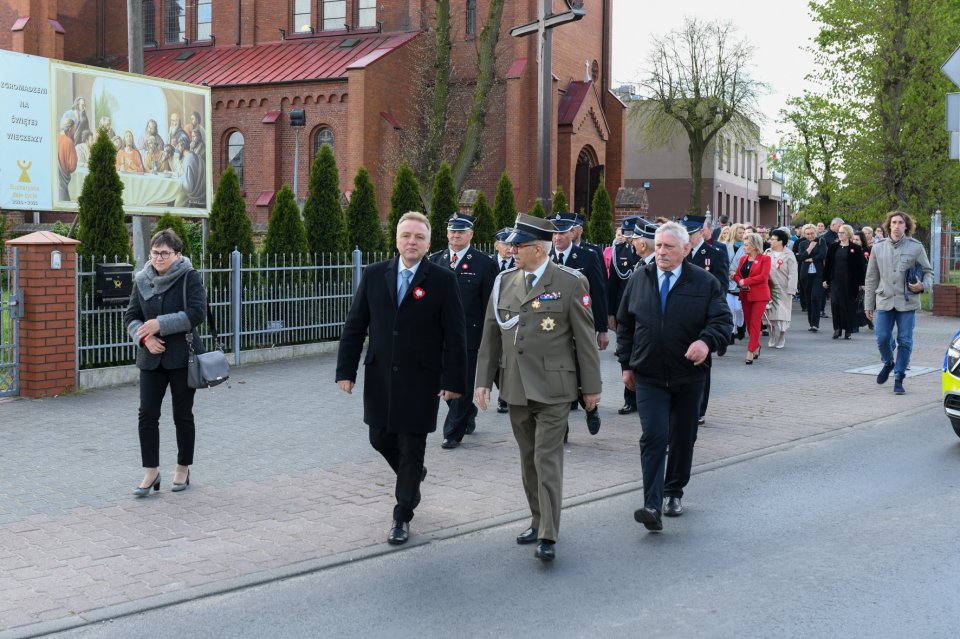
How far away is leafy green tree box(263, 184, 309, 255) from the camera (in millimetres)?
15359

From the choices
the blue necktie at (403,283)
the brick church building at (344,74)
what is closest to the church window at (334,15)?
the brick church building at (344,74)

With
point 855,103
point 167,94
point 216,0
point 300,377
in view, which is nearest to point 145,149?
point 167,94

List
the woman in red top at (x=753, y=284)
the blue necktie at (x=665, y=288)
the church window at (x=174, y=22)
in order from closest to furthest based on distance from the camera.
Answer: the blue necktie at (x=665, y=288) < the woman in red top at (x=753, y=284) < the church window at (x=174, y=22)

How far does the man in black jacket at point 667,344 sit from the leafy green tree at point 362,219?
1110 centimetres

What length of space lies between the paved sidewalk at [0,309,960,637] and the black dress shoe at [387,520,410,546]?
0.07 metres

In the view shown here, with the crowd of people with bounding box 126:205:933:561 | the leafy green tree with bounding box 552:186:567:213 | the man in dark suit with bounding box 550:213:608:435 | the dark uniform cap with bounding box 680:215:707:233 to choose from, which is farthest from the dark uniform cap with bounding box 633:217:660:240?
the leafy green tree with bounding box 552:186:567:213

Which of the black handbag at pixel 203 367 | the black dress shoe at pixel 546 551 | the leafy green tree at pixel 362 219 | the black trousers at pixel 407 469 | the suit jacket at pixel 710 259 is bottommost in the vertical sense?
the black dress shoe at pixel 546 551

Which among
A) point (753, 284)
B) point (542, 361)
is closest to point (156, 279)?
point (542, 361)

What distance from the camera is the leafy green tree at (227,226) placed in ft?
47.8

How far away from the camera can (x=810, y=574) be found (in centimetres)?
526

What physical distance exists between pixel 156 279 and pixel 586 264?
4410 millimetres

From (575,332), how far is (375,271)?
1.24 metres

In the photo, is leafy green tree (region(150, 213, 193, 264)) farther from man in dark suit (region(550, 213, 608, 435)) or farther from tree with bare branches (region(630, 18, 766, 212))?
tree with bare branches (region(630, 18, 766, 212))

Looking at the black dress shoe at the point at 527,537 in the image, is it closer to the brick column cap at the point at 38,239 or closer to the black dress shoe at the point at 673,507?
the black dress shoe at the point at 673,507
